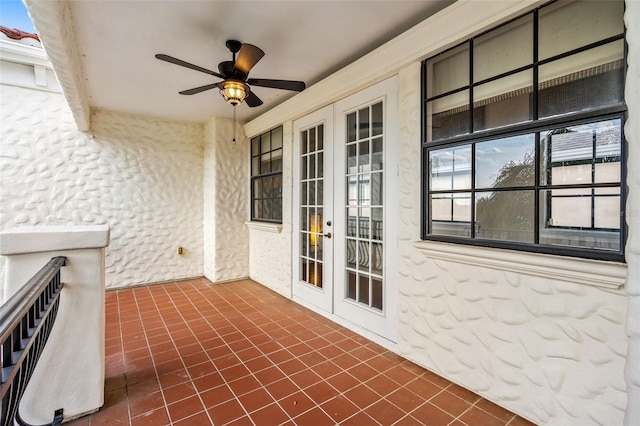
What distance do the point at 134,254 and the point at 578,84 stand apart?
5.61m

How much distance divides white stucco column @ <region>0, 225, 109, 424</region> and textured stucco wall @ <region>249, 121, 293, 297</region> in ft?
7.93

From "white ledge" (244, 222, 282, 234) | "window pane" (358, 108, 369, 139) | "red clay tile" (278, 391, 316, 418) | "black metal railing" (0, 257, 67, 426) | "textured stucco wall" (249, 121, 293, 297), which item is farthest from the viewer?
"white ledge" (244, 222, 282, 234)

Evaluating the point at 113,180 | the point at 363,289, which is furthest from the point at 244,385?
the point at 113,180

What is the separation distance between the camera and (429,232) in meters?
2.41

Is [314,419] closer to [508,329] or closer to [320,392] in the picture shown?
[320,392]

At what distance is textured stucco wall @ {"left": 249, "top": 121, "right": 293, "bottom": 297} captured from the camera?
412 centimetres

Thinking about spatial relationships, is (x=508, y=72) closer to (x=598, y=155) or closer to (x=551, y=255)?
(x=598, y=155)

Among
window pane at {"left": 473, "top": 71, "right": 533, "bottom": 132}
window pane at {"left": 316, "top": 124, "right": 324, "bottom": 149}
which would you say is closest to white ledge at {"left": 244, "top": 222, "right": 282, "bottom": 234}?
window pane at {"left": 316, "top": 124, "right": 324, "bottom": 149}

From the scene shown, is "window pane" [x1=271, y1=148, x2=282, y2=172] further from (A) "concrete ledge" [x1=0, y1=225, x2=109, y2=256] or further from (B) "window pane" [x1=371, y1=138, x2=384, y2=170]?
(A) "concrete ledge" [x1=0, y1=225, x2=109, y2=256]

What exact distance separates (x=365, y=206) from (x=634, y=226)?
199 centimetres

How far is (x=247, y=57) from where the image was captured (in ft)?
7.36

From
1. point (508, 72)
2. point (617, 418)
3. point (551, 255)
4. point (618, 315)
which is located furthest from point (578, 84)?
point (617, 418)

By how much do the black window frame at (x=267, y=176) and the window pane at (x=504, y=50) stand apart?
280 cm

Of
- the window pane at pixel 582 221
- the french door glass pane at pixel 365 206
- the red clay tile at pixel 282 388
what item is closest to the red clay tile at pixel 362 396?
the red clay tile at pixel 282 388
